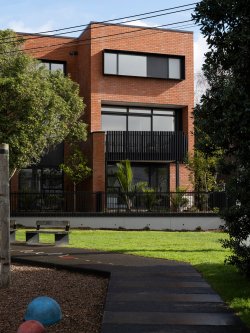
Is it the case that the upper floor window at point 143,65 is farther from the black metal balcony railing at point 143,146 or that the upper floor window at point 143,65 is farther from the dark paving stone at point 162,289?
the dark paving stone at point 162,289

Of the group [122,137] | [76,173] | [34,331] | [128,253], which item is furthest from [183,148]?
[34,331]

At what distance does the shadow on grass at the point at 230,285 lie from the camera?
22.6 feet

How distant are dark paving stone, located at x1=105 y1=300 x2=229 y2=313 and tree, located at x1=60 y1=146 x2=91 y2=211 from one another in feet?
67.3

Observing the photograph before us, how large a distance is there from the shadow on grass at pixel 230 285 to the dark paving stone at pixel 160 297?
0.69ft

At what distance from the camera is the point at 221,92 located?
731 centimetres

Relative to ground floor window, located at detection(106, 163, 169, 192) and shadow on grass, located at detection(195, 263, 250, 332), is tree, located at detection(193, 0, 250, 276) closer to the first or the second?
shadow on grass, located at detection(195, 263, 250, 332)

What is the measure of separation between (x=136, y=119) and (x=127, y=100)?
140 centimetres

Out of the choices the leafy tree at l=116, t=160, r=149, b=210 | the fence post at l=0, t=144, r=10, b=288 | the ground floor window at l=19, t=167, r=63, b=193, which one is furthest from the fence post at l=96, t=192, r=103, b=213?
the fence post at l=0, t=144, r=10, b=288

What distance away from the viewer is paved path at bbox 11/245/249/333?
19.7ft

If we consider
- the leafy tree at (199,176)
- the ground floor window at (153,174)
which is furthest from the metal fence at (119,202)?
the ground floor window at (153,174)

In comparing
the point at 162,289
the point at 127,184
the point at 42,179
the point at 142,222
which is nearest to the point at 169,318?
the point at 162,289

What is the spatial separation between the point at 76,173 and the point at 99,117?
3.24 meters

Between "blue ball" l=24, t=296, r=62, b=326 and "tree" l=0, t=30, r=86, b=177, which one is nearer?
"blue ball" l=24, t=296, r=62, b=326

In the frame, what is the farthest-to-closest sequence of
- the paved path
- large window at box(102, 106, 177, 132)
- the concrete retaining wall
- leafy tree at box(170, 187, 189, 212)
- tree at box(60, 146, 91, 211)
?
large window at box(102, 106, 177, 132) → tree at box(60, 146, 91, 211) → leafy tree at box(170, 187, 189, 212) → the concrete retaining wall → the paved path
